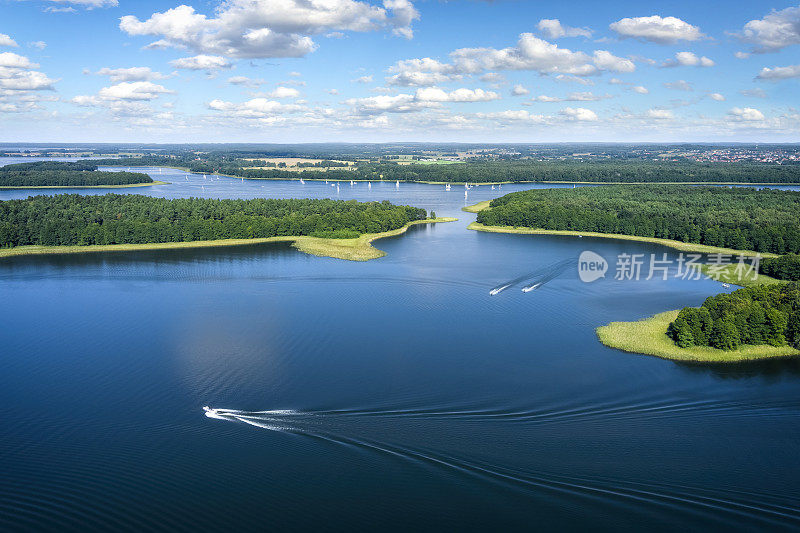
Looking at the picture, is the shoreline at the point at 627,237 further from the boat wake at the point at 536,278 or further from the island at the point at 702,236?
the boat wake at the point at 536,278

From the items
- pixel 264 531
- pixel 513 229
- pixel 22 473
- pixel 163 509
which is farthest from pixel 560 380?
pixel 513 229

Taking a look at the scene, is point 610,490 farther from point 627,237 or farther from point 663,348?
point 627,237

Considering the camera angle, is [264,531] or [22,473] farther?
[22,473]

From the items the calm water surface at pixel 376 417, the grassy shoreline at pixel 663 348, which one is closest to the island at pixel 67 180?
the calm water surface at pixel 376 417

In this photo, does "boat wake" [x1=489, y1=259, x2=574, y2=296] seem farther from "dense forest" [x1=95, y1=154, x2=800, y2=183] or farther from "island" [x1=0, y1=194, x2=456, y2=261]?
"dense forest" [x1=95, y1=154, x2=800, y2=183]

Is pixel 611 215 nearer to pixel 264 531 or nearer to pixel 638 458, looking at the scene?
pixel 638 458

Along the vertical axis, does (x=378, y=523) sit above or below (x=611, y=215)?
below

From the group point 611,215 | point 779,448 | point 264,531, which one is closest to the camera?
point 264,531
